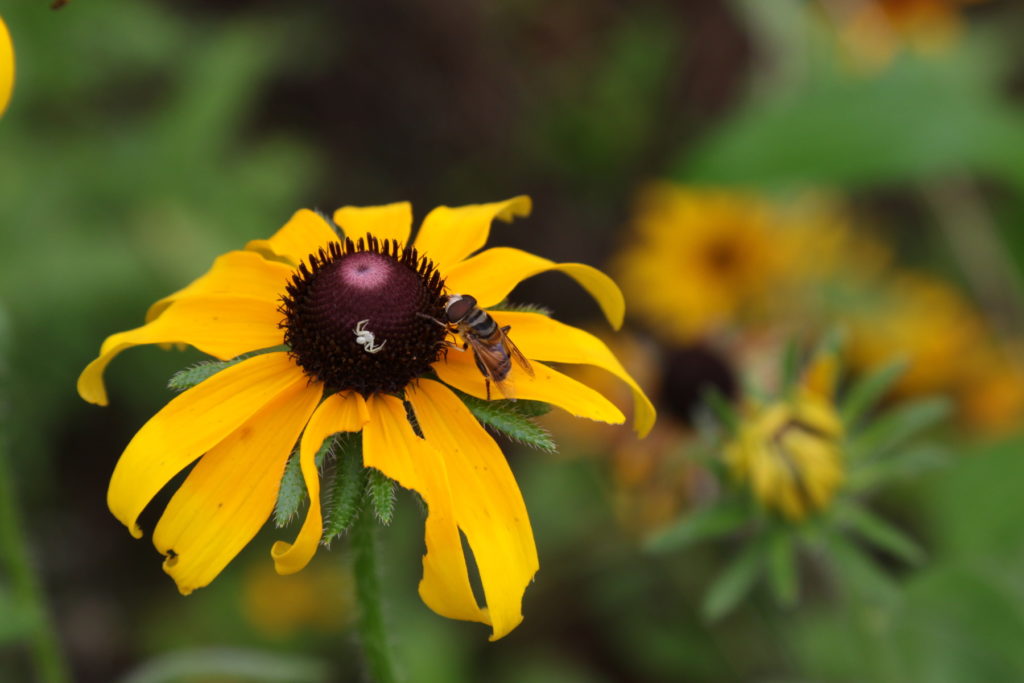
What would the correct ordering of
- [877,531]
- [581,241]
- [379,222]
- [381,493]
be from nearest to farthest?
[381,493] < [379,222] < [877,531] < [581,241]

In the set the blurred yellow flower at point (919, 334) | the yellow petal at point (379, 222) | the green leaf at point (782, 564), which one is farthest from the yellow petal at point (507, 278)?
the blurred yellow flower at point (919, 334)

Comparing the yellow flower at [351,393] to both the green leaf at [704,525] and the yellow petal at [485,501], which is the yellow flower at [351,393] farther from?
the green leaf at [704,525]

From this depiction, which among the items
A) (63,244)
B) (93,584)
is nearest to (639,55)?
(63,244)

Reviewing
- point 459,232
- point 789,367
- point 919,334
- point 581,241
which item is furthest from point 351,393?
point 581,241

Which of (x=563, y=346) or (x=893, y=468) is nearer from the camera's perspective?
(x=563, y=346)

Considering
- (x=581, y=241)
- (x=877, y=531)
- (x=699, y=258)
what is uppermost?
(x=877, y=531)

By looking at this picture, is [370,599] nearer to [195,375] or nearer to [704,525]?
[195,375]

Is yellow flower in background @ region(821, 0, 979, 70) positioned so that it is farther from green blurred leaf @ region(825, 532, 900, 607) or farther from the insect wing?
the insect wing
